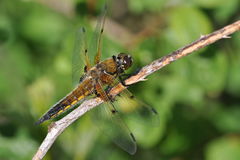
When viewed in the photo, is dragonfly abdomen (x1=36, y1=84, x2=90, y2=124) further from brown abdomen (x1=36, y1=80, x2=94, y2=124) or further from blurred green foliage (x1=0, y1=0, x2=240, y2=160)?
blurred green foliage (x1=0, y1=0, x2=240, y2=160)

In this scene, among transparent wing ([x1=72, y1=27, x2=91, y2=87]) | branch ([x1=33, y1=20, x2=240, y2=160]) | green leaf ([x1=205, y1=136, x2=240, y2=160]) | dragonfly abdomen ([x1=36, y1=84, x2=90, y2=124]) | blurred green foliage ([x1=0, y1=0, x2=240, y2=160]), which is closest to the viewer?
branch ([x1=33, y1=20, x2=240, y2=160])

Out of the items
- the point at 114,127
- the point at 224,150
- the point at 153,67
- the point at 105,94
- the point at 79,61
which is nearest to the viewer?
the point at 153,67

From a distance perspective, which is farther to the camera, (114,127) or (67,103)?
(67,103)

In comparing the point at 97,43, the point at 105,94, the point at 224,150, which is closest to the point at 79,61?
A: the point at 97,43

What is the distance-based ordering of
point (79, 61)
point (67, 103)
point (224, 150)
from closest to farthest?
point (67, 103) → point (79, 61) → point (224, 150)

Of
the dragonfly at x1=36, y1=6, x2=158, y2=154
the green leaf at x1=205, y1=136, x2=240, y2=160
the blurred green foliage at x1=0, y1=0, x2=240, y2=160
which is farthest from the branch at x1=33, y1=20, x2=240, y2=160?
the green leaf at x1=205, y1=136, x2=240, y2=160

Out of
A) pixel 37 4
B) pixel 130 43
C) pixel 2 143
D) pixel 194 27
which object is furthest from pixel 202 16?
pixel 2 143

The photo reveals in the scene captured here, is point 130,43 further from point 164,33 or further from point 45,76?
point 45,76

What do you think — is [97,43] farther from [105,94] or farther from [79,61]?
[105,94]
